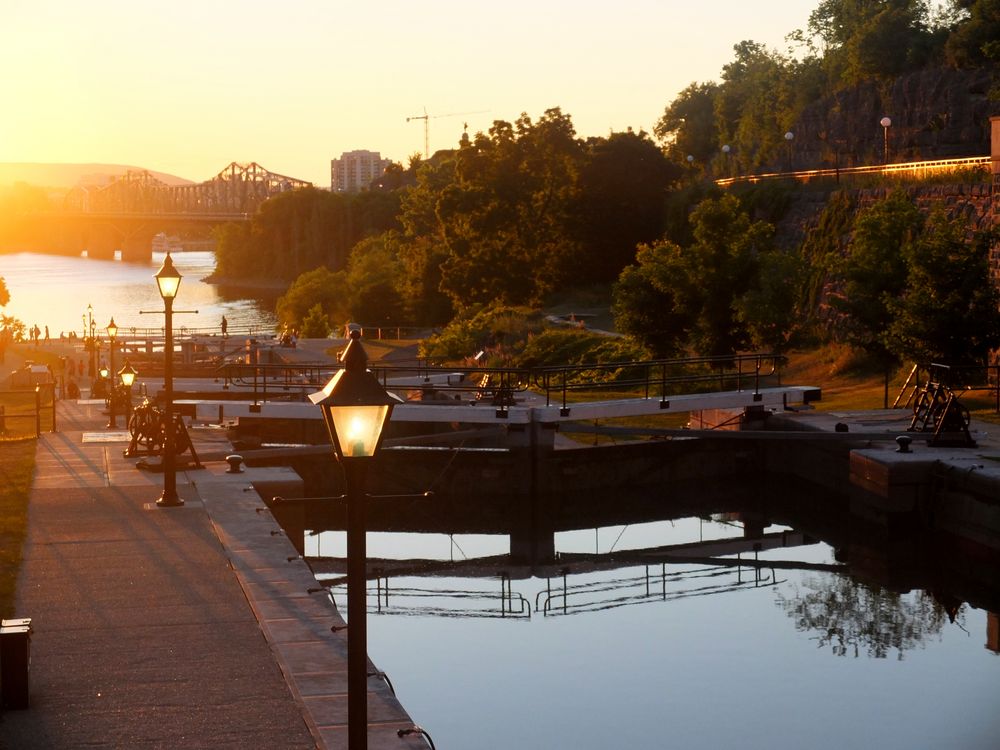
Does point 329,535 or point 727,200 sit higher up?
point 727,200

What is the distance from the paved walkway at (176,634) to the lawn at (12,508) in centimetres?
19

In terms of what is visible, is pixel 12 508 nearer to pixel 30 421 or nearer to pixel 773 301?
pixel 30 421

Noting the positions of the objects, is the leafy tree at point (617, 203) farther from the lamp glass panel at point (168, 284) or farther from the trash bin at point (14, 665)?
the trash bin at point (14, 665)

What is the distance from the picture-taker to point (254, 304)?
164 meters

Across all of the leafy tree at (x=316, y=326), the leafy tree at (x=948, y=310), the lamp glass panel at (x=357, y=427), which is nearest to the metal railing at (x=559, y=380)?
the leafy tree at (x=948, y=310)

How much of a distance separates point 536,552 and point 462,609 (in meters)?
4.81

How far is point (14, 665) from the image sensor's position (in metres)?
11.6

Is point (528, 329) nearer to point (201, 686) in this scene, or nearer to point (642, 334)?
point (642, 334)

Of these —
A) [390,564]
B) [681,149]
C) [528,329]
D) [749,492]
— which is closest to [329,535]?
[390,564]

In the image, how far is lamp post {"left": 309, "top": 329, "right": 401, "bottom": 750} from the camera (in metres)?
8.45

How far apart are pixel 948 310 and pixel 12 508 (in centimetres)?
1879

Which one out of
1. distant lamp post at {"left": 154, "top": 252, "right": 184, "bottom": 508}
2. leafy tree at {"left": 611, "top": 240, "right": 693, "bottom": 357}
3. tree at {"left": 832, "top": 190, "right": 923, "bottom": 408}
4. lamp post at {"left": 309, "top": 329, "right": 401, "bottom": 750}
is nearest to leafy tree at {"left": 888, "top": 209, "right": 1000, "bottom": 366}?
tree at {"left": 832, "top": 190, "right": 923, "bottom": 408}

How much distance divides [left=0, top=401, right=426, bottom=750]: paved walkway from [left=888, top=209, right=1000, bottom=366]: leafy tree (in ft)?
49.7

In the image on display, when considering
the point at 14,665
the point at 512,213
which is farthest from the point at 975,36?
the point at 14,665
